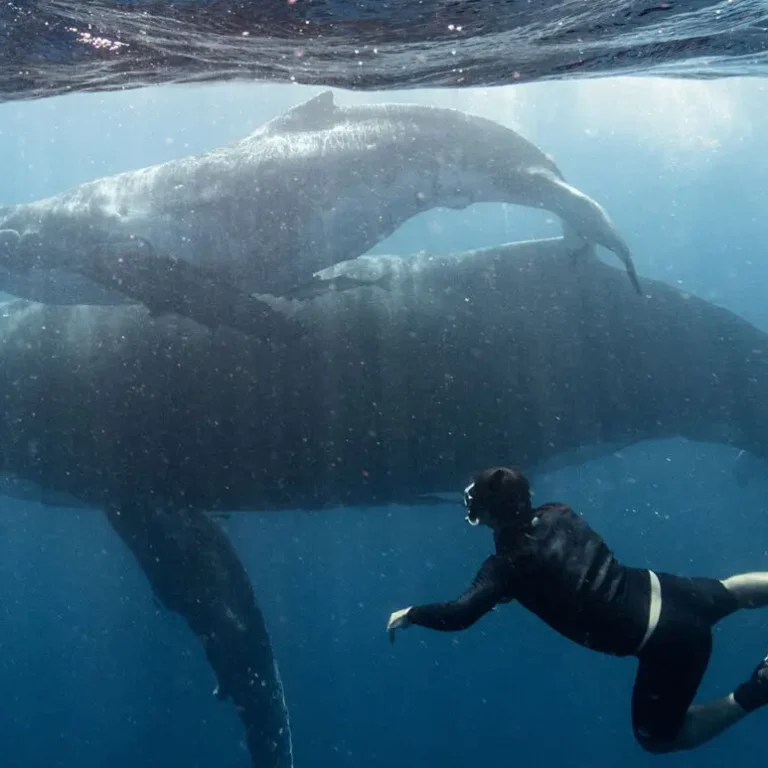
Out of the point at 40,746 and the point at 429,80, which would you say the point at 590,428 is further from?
the point at 40,746

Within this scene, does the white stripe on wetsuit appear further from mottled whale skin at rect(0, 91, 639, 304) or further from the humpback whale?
the humpback whale

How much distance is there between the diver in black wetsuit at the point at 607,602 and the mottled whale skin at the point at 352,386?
5.31 m

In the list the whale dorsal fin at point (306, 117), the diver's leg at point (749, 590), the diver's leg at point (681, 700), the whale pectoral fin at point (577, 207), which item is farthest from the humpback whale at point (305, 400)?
the diver's leg at point (681, 700)

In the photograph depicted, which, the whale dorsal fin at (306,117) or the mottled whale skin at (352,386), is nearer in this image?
the whale dorsal fin at (306,117)

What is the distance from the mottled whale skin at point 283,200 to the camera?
859cm

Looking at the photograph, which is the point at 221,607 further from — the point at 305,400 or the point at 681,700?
the point at 681,700

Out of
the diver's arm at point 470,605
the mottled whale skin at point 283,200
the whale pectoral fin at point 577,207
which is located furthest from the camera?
the whale pectoral fin at point 577,207

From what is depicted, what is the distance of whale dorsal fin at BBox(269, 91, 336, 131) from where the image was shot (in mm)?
9211

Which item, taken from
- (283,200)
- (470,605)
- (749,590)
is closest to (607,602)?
(470,605)

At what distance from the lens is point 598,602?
16.5 feet

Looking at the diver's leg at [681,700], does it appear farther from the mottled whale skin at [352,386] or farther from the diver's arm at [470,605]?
the mottled whale skin at [352,386]

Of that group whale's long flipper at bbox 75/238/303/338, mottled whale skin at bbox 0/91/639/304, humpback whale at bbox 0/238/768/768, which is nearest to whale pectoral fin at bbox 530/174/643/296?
mottled whale skin at bbox 0/91/639/304

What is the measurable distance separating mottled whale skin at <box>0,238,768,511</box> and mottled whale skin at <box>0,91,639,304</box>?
4.47 ft

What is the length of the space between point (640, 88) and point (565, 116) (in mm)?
10003
